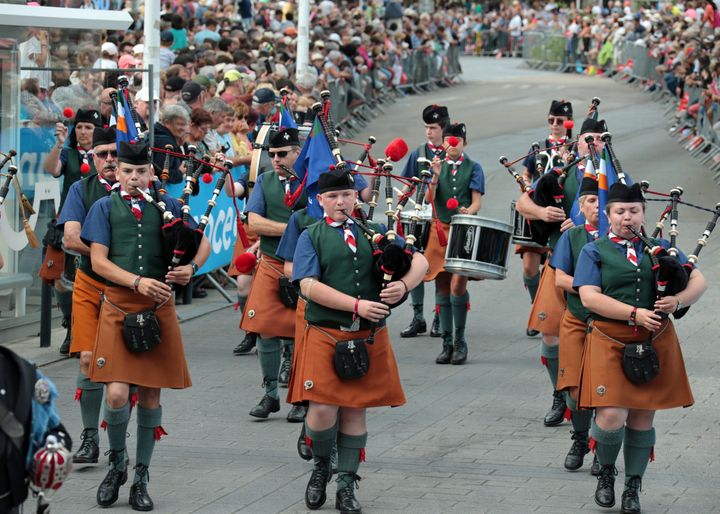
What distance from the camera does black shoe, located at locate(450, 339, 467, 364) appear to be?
1174cm

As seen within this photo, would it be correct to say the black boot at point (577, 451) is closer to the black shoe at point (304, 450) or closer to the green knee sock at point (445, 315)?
the black shoe at point (304, 450)

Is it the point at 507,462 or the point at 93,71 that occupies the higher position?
the point at 93,71

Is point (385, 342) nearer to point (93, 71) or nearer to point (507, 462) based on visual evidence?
point (507, 462)

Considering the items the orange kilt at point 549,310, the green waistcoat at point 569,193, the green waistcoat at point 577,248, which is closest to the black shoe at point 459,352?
the green waistcoat at point 569,193

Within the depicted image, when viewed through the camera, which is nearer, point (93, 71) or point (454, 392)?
point (454, 392)

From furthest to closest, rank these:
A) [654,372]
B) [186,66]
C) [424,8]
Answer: [424,8]
[186,66]
[654,372]

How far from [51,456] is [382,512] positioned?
300 centimetres

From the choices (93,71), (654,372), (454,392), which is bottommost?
(454,392)

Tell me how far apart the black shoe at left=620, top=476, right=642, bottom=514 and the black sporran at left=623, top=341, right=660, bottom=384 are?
55cm

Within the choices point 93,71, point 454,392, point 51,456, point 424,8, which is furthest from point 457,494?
point 424,8

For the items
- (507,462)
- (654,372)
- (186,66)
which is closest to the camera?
(654,372)

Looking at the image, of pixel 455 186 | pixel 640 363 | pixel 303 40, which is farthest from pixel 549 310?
pixel 303 40

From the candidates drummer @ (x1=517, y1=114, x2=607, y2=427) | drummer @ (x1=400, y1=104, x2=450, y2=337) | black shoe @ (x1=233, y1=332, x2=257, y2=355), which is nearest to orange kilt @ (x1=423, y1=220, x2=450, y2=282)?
drummer @ (x1=400, y1=104, x2=450, y2=337)

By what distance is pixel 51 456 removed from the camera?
5086 mm
